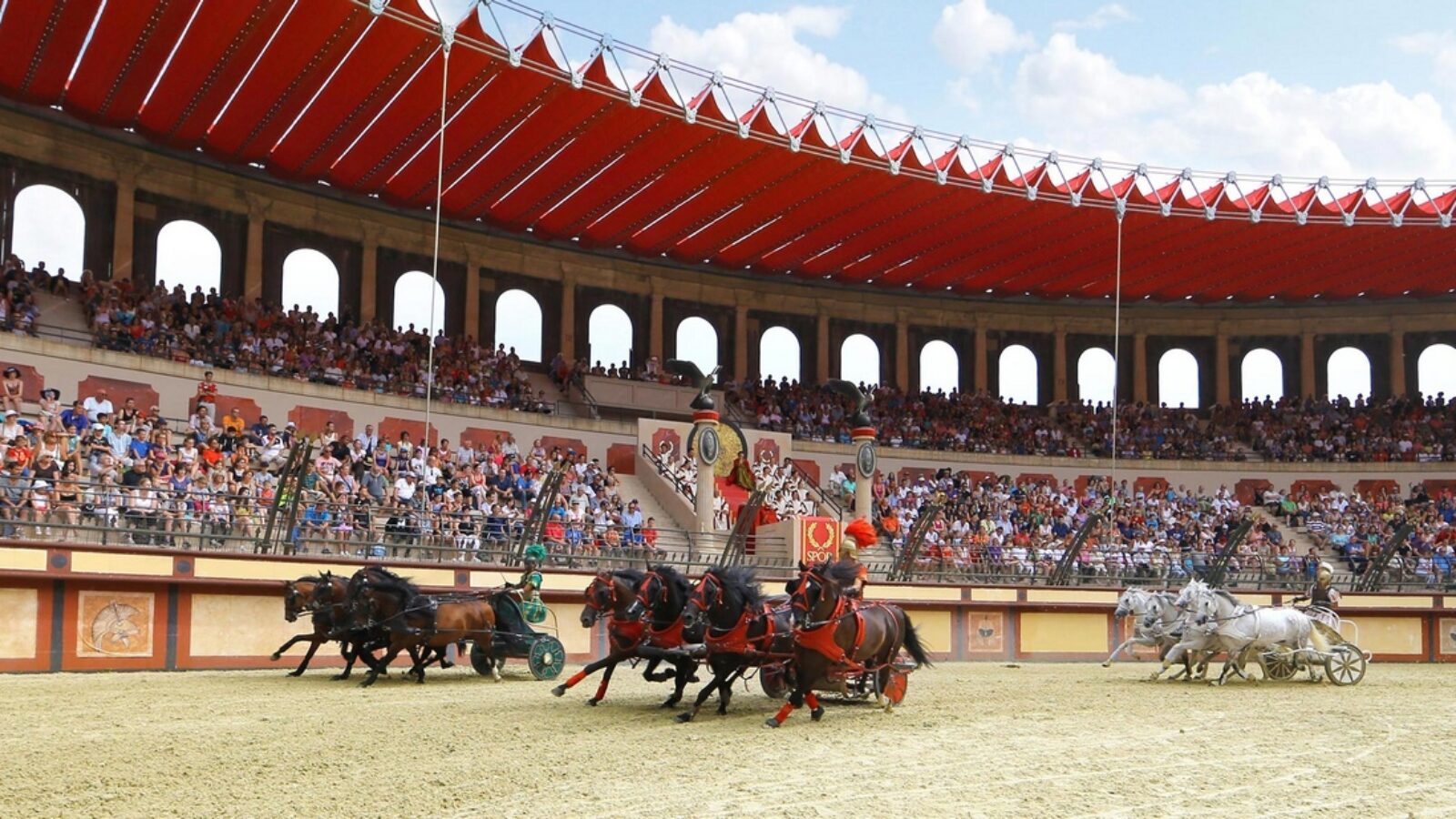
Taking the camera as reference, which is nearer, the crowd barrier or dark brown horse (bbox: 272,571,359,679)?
dark brown horse (bbox: 272,571,359,679)

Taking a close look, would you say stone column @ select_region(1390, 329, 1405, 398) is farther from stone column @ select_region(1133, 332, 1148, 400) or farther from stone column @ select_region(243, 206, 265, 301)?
stone column @ select_region(243, 206, 265, 301)

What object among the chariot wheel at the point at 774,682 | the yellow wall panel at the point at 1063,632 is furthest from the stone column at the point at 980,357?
the chariot wheel at the point at 774,682

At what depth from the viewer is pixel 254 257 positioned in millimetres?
31531

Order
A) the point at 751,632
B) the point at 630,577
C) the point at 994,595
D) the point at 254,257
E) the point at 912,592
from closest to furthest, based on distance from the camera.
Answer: the point at 751,632 → the point at 630,577 → the point at 912,592 → the point at 994,595 → the point at 254,257

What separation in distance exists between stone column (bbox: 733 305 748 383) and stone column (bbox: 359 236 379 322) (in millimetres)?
11050

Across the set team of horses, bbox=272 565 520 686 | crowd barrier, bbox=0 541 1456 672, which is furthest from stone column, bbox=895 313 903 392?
team of horses, bbox=272 565 520 686

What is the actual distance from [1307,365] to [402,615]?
36.7 m

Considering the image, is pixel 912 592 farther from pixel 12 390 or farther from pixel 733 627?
pixel 12 390

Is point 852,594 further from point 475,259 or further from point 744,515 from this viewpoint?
point 475,259

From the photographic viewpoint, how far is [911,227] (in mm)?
A: 36062

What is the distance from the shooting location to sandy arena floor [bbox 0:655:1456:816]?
26.4 ft

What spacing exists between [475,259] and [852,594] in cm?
2536

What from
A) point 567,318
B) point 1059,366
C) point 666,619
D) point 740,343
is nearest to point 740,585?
point 666,619

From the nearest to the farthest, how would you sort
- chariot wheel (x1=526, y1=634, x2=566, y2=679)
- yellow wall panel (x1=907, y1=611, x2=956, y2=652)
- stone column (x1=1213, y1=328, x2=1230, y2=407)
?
chariot wheel (x1=526, y1=634, x2=566, y2=679)
yellow wall panel (x1=907, y1=611, x2=956, y2=652)
stone column (x1=1213, y1=328, x2=1230, y2=407)
